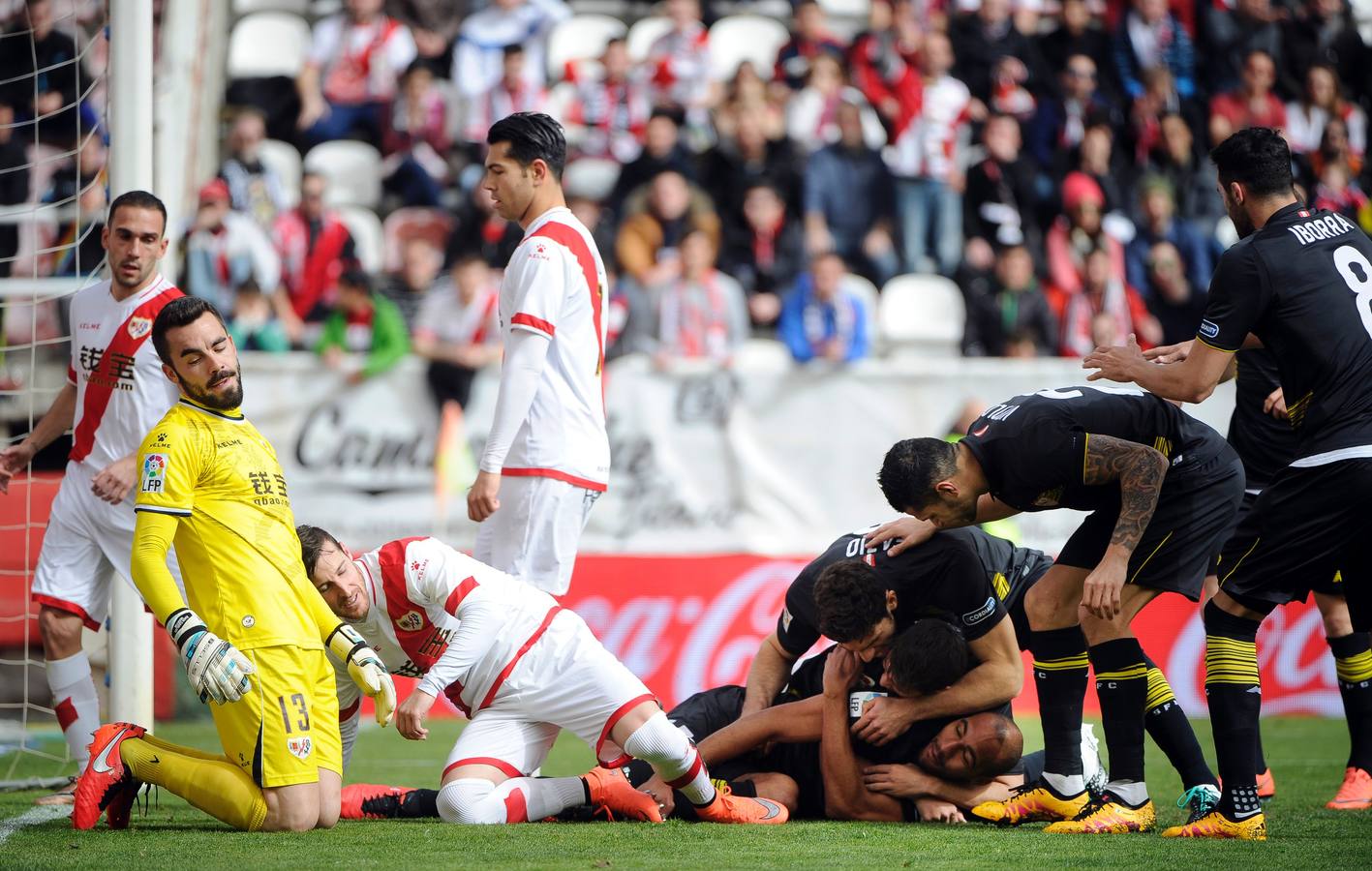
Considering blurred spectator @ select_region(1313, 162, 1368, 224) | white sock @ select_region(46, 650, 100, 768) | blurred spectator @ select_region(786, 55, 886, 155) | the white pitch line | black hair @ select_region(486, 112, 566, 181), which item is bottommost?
the white pitch line

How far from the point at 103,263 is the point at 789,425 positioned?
216 inches

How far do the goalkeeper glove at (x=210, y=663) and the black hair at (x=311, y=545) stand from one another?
69cm

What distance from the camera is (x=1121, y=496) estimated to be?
5.36 metres

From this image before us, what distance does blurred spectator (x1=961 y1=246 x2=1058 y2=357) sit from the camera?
12.2m

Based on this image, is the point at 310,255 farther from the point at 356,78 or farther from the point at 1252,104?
the point at 1252,104

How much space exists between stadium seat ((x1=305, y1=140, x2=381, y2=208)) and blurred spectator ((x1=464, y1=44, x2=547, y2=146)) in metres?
0.96

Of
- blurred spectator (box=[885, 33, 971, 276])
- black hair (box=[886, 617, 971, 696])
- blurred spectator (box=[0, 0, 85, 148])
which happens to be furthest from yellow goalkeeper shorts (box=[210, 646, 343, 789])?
blurred spectator (box=[885, 33, 971, 276])

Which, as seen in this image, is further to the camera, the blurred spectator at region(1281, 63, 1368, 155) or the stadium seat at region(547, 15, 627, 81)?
the stadium seat at region(547, 15, 627, 81)

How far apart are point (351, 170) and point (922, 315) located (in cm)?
532

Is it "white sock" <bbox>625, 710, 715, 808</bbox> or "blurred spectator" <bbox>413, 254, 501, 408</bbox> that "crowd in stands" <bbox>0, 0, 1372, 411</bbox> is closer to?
"blurred spectator" <bbox>413, 254, 501, 408</bbox>

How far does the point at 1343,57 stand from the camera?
15008 millimetres

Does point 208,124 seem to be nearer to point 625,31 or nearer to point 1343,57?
point 625,31

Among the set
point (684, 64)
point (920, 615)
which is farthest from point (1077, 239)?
point (920, 615)

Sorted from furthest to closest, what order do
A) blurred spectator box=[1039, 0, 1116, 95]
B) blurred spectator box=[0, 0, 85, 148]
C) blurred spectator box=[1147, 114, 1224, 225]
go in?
blurred spectator box=[1039, 0, 1116, 95], blurred spectator box=[1147, 114, 1224, 225], blurred spectator box=[0, 0, 85, 148]
